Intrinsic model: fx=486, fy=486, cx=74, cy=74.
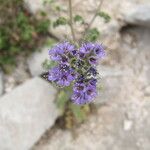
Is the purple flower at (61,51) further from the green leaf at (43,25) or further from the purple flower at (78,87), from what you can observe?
the green leaf at (43,25)

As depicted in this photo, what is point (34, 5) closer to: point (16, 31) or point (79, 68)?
point (16, 31)

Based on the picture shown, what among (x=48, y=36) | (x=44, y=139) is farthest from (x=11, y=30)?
(x=44, y=139)

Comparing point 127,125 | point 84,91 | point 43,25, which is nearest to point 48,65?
point 43,25

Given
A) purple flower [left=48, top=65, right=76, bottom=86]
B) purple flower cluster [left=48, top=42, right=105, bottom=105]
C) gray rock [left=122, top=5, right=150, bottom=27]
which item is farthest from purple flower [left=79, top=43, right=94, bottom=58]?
gray rock [left=122, top=5, right=150, bottom=27]

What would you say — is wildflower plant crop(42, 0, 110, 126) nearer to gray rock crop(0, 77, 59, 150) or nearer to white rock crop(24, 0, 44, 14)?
gray rock crop(0, 77, 59, 150)

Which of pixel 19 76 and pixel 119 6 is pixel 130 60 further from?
pixel 19 76

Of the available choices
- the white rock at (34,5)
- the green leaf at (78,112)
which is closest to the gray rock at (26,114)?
the green leaf at (78,112)

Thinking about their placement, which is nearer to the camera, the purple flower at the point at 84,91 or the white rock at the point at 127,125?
the purple flower at the point at 84,91
